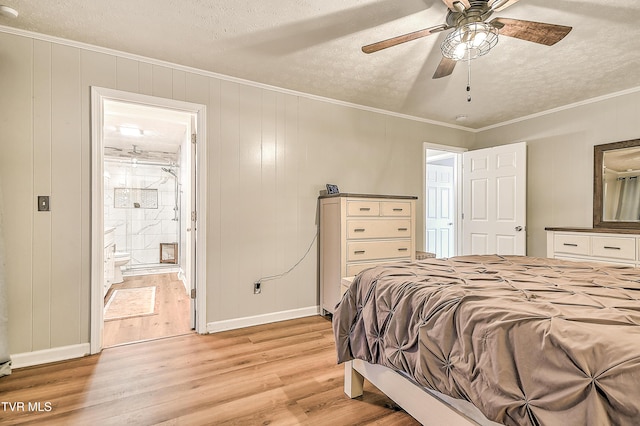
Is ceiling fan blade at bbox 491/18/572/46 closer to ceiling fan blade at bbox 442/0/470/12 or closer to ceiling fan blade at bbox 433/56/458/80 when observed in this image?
ceiling fan blade at bbox 442/0/470/12

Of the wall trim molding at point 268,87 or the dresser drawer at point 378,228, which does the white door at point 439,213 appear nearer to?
the wall trim molding at point 268,87

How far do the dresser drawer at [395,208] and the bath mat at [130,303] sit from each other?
9.13ft

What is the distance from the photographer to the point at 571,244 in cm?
323

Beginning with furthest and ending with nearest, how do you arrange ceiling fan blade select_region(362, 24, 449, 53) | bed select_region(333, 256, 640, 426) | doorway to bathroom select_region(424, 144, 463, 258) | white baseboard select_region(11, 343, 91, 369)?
doorway to bathroom select_region(424, 144, 463, 258), white baseboard select_region(11, 343, 91, 369), ceiling fan blade select_region(362, 24, 449, 53), bed select_region(333, 256, 640, 426)

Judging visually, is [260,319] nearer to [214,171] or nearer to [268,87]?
[214,171]

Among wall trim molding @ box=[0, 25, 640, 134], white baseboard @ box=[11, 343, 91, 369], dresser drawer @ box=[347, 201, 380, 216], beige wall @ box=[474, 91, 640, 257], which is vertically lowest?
white baseboard @ box=[11, 343, 91, 369]

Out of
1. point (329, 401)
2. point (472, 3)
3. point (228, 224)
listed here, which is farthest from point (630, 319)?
point (228, 224)

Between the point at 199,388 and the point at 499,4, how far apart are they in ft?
9.16

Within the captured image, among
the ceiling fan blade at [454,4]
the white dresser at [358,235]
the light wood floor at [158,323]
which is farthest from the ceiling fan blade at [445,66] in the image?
the light wood floor at [158,323]

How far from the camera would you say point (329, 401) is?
1837mm

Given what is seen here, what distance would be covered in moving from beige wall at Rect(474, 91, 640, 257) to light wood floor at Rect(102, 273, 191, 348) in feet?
14.1

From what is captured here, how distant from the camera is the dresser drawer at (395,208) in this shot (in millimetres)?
3302

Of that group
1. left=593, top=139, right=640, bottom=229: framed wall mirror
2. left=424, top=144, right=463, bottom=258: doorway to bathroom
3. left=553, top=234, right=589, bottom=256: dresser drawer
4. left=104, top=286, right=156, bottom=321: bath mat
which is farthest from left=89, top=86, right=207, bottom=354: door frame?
left=593, top=139, right=640, bottom=229: framed wall mirror

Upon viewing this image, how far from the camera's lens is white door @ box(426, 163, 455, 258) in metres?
5.51
